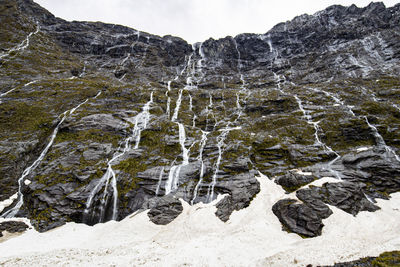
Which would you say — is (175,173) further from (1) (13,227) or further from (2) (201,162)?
(1) (13,227)

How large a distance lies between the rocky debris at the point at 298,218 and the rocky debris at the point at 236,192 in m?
3.13

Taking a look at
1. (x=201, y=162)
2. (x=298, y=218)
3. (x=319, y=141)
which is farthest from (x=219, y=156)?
(x=319, y=141)

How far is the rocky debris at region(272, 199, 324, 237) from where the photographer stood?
1575 centimetres

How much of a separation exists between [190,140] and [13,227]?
23.7 meters

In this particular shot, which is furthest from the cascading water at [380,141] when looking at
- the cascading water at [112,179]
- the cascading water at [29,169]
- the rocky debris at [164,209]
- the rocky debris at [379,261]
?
the cascading water at [29,169]

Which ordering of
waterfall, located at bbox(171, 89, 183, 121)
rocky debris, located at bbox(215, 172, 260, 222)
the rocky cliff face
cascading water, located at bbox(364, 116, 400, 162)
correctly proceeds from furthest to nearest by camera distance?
1. waterfall, located at bbox(171, 89, 183, 121)
2. cascading water, located at bbox(364, 116, 400, 162)
3. the rocky cliff face
4. rocky debris, located at bbox(215, 172, 260, 222)

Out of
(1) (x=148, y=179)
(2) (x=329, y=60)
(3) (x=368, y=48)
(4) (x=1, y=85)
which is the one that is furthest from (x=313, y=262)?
(3) (x=368, y=48)

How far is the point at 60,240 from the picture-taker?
17109 mm

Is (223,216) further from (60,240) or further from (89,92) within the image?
(89,92)

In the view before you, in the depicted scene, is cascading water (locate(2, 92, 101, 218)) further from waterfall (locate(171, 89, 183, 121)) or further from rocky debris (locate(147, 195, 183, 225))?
waterfall (locate(171, 89, 183, 121))

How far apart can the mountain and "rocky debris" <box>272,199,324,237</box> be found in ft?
0.30

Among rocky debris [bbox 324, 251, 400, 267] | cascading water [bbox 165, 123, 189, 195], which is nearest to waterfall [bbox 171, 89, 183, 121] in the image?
cascading water [bbox 165, 123, 189, 195]

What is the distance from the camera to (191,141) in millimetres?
33875

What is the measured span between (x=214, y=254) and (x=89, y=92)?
47016 mm
